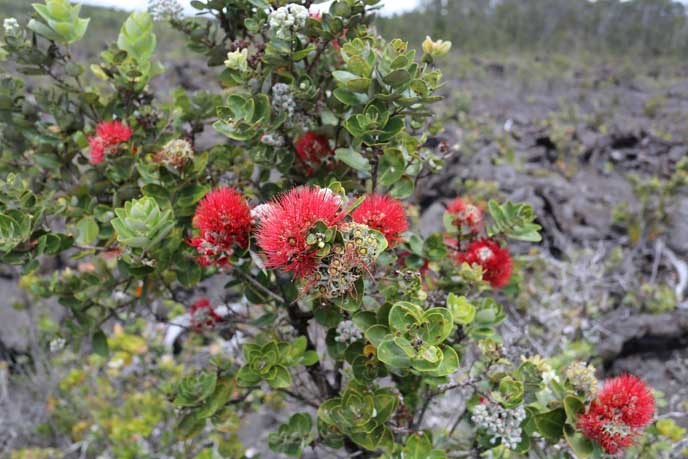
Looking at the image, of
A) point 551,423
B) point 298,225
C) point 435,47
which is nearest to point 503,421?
point 551,423

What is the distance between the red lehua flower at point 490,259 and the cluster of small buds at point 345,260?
0.49 m

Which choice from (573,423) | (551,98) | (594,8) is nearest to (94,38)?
(551,98)

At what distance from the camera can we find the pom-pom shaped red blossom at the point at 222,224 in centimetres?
81

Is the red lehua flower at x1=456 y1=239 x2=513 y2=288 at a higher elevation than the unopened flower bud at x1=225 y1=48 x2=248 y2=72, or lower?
lower

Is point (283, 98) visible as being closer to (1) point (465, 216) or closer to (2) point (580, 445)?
(1) point (465, 216)

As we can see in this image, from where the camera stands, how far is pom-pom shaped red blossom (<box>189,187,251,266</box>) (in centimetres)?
81

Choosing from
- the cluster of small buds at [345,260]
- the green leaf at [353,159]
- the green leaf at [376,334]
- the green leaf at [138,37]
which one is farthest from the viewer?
the green leaf at [138,37]

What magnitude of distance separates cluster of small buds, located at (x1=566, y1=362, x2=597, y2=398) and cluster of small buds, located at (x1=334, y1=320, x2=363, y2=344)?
384 millimetres

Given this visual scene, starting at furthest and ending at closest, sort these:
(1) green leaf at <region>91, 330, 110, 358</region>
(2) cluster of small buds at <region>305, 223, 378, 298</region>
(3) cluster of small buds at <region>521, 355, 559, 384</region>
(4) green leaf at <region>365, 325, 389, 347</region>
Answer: (1) green leaf at <region>91, 330, 110, 358</region> < (3) cluster of small buds at <region>521, 355, 559, 384</region> < (4) green leaf at <region>365, 325, 389, 347</region> < (2) cluster of small buds at <region>305, 223, 378, 298</region>

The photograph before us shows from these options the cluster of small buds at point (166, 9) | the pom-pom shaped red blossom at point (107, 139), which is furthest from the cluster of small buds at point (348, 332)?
the cluster of small buds at point (166, 9)

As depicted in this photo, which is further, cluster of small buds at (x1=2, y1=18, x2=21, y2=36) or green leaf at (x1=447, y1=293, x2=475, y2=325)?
cluster of small buds at (x1=2, y1=18, x2=21, y2=36)

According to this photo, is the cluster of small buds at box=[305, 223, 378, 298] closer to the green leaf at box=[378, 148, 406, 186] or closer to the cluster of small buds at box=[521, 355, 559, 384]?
the green leaf at box=[378, 148, 406, 186]

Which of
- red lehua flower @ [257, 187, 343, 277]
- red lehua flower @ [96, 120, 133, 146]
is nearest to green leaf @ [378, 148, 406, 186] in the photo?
red lehua flower @ [257, 187, 343, 277]

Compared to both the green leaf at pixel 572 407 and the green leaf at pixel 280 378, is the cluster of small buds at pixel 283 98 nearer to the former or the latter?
the green leaf at pixel 280 378
